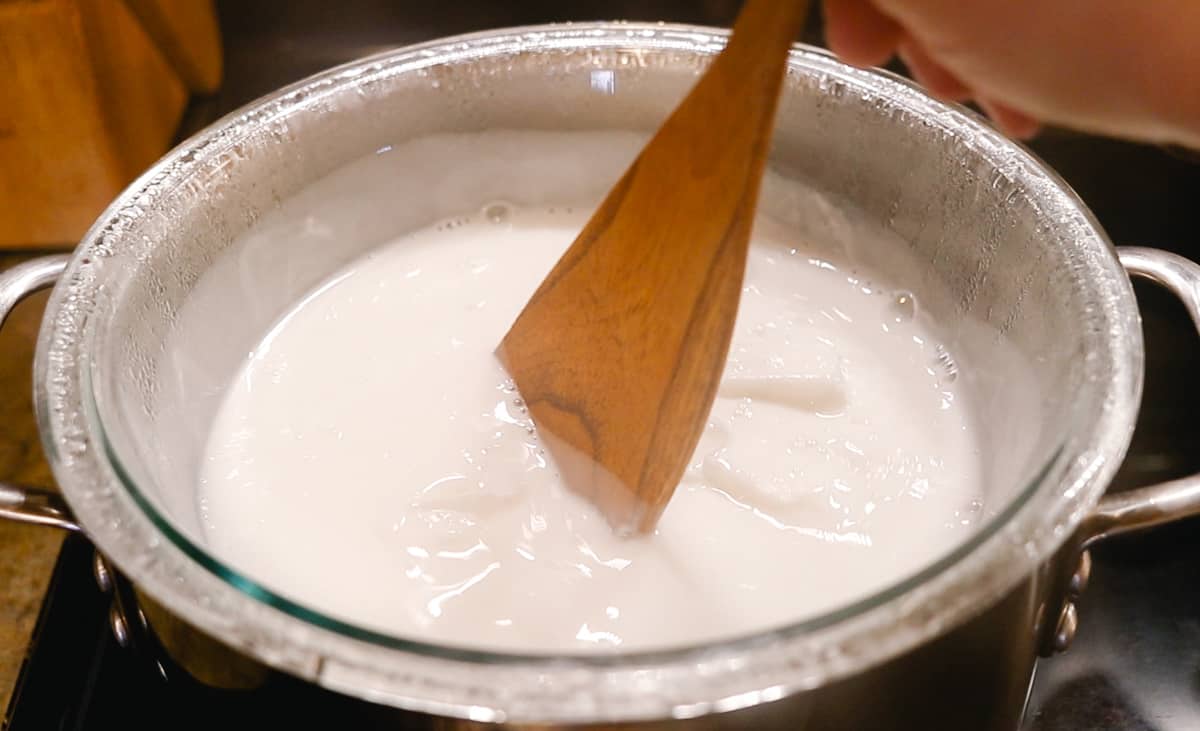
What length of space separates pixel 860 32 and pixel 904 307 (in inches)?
11.0

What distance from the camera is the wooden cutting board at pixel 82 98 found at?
934mm

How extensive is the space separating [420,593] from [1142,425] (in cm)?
62

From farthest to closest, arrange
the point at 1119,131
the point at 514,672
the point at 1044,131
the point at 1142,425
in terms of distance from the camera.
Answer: the point at 1044,131 → the point at 1142,425 → the point at 1119,131 → the point at 514,672

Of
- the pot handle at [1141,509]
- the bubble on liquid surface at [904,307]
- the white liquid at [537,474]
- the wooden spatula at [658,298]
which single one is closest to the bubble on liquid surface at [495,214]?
the white liquid at [537,474]

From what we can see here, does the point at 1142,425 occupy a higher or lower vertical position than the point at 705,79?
lower

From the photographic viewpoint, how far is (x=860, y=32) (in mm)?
593

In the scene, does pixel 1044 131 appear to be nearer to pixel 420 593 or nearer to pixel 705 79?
pixel 705 79

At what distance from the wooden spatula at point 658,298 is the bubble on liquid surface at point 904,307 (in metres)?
0.26

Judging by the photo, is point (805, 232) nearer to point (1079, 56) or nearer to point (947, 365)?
point (947, 365)

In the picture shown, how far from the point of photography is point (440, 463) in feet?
2.26

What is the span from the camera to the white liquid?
598 mm

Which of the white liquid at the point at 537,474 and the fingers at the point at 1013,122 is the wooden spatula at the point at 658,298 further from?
the fingers at the point at 1013,122

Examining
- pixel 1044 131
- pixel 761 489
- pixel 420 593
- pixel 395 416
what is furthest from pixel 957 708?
pixel 1044 131

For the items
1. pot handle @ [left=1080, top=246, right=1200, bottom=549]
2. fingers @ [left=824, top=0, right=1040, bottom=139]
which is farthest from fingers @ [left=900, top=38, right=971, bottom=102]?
pot handle @ [left=1080, top=246, right=1200, bottom=549]
